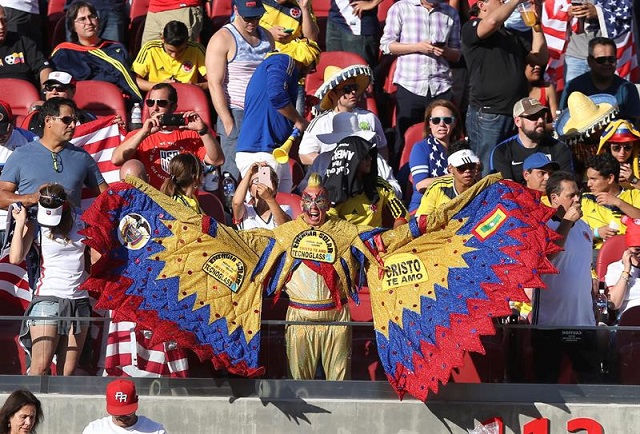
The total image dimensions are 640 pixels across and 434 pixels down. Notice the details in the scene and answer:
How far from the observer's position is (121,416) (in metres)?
8.67

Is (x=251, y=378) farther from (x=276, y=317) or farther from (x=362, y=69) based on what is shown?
Answer: (x=362, y=69)

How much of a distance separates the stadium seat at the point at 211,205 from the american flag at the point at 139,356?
164cm

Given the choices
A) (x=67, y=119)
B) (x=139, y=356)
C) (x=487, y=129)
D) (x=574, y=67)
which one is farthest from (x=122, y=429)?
(x=574, y=67)

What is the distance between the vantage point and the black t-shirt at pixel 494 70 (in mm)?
12883

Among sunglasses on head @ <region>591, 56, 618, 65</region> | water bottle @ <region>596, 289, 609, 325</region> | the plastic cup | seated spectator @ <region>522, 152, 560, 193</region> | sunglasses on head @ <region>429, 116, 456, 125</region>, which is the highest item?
the plastic cup

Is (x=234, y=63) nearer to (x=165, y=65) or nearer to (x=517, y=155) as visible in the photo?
(x=165, y=65)

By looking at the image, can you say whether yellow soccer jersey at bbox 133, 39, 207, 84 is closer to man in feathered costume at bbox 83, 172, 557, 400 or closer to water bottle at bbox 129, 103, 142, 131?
water bottle at bbox 129, 103, 142, 131

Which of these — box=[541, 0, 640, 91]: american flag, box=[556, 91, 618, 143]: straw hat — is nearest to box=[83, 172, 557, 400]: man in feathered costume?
box=[556, 91, 618, 143]: straw hat

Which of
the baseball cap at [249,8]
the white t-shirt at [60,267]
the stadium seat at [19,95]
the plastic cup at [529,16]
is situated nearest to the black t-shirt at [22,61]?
the stadium seat at [19,95]

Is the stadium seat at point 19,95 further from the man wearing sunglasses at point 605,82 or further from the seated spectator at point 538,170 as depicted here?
the man wearing sunglasses at point 605,82

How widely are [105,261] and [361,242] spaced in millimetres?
1671

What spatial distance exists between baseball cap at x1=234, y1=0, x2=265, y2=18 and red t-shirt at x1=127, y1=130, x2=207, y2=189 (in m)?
1.42

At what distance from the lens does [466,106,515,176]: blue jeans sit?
12820mm

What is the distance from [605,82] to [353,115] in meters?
2.85
